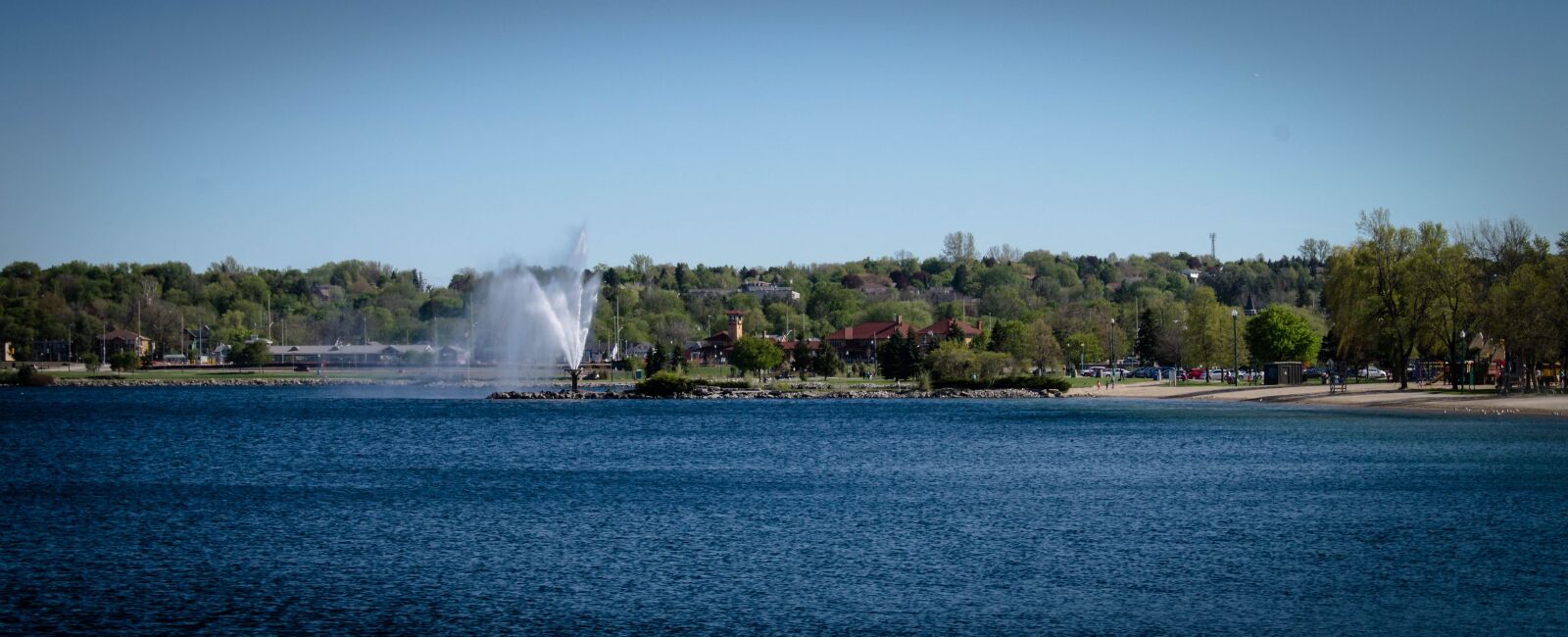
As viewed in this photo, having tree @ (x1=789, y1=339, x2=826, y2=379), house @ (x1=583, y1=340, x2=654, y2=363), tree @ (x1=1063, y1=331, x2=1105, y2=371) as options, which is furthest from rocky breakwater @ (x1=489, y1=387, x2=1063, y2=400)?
house @ (x1=583, y1=340, x2=654, y2=363)

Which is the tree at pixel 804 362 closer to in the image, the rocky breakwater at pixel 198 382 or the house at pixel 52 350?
the rocky breakwater at pixel 198 382

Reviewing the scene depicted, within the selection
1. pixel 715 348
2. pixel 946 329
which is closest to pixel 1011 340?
pixel 946 329

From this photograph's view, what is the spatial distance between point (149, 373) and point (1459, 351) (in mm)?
132294

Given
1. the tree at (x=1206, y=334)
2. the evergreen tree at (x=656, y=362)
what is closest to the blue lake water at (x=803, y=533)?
the tree at (x=1206, y=334)

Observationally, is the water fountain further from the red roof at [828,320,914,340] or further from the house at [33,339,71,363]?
the house at [33,339,71,363]

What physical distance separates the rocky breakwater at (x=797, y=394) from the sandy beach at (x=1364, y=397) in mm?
5051

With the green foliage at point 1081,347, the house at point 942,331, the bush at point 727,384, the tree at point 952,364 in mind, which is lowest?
the bush at point 727,384

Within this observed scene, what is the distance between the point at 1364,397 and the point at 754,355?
215 ft

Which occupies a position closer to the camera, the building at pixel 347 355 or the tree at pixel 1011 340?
the tree at pixel 1011 340

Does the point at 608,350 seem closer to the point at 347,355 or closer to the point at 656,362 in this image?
the point at 347,355

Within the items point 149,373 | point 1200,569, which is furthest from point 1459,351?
point 149,373

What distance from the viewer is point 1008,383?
106 m

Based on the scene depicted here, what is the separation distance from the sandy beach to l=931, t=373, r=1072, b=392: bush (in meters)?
2.19

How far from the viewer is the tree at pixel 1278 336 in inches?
4023
